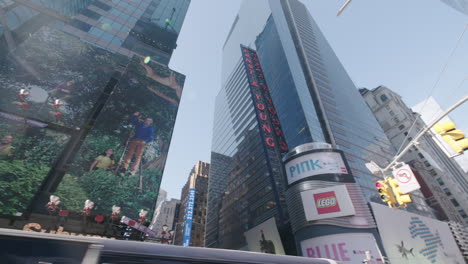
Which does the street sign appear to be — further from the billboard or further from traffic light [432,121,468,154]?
the billboard

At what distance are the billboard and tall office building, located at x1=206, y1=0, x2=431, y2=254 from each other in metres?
28.5

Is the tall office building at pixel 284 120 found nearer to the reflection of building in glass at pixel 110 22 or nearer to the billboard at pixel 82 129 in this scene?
the billboard at pixel 82 129

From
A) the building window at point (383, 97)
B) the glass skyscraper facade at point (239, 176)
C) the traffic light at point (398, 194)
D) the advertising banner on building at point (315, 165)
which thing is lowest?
the traffic light at point (398, 194)

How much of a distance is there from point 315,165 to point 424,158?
45117 millimetres

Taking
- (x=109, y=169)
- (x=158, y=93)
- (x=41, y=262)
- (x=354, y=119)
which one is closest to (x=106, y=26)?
(x=158, y=93)

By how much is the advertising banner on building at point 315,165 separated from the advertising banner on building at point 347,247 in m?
7.14

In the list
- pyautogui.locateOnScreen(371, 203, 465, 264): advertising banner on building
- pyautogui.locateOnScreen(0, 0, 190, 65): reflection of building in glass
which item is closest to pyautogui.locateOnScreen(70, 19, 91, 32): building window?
pyautogui.locateOnScreen(0, 0, 190, 65): reflection of building in glass

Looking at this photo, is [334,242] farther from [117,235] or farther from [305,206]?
[117,235]

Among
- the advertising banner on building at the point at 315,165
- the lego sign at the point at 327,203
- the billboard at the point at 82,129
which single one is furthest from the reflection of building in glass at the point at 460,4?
the billboard at the point at 82,129

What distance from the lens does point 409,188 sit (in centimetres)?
863

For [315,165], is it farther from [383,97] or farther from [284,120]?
[383,97]

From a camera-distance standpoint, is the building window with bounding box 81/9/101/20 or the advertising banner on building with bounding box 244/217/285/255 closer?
the advertising banner on building with bounding box 244/217/285/255

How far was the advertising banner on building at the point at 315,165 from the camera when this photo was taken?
26.4 metres

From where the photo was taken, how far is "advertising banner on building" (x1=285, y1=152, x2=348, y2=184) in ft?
86.7
